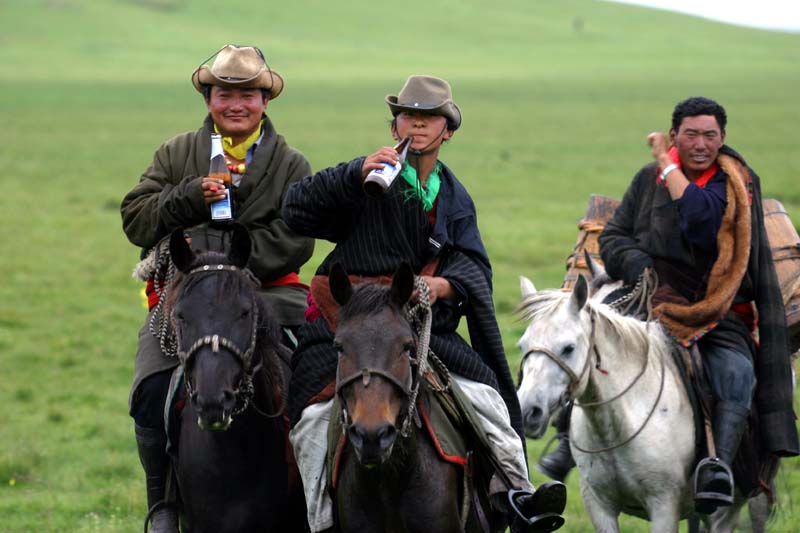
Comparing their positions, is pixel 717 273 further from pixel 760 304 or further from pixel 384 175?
pixel 384 175

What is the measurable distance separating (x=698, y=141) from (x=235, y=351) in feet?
9.81

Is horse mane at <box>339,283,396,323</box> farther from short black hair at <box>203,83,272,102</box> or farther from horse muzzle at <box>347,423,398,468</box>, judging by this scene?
short black hair at <box>203,83,272,102</box>

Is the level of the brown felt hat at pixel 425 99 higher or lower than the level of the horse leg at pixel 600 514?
higher

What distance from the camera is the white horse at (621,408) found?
6.34m

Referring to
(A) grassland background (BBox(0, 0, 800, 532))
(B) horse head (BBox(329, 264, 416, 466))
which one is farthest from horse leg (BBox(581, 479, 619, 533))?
(B) horse head (BBox(329, 264, 416, 466))

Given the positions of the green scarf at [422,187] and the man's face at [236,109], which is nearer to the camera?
the green scarf at [422,187]

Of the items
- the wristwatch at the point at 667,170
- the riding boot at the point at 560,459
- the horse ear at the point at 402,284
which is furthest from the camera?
the riding boot at the point at 560,459

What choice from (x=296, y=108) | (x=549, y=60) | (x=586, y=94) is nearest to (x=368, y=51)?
(x=549, y=60)

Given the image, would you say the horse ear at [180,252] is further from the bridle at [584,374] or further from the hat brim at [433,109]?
the bridle at [584,374]

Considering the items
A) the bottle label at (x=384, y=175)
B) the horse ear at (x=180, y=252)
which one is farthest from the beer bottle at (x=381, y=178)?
the horse ear at (x=180, y=252)

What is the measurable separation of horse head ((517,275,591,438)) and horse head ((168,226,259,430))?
1.59 meters

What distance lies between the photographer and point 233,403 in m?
4.81

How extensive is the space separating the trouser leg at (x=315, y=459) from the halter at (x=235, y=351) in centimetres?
26

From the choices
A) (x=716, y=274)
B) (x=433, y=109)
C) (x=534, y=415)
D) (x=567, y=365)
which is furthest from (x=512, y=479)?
(x=716, y=274)
